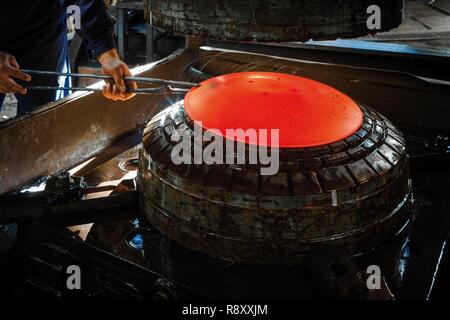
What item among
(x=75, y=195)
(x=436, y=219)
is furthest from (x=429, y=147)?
(x=75, y=195)

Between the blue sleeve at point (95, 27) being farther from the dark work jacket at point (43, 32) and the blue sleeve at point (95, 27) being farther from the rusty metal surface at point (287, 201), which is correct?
the rusty metal surface at point (287, 201)

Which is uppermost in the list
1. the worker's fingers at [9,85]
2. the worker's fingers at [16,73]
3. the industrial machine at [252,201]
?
the worker's fingers at [16,73]

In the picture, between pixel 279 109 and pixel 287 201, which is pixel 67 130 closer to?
pixel 279 109

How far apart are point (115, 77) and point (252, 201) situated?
4.18 ft

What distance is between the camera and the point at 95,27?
10.6ft

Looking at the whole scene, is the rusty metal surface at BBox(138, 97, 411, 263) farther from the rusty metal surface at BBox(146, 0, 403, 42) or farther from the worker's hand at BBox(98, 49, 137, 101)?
the worker's hand at BBox(98, 49, 137, 101)

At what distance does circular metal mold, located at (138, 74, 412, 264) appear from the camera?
1.85 metres

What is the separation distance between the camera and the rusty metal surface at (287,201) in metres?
1.85

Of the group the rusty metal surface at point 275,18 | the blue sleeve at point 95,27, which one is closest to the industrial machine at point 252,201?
the rusty metal surface at point 275,18

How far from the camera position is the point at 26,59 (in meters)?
3.45

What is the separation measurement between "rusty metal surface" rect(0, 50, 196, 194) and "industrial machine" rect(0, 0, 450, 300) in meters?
0.02

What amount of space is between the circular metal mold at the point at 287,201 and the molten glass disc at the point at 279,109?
6 cm

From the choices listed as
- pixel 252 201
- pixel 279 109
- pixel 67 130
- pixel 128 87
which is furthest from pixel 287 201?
pixel 67 130

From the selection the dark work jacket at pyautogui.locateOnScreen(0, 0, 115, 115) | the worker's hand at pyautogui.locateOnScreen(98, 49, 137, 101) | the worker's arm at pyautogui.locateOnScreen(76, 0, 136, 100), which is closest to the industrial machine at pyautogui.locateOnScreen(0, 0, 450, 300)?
the worker's hand at pyautogui.locateOnScreen(98, 49, 137, 101)
